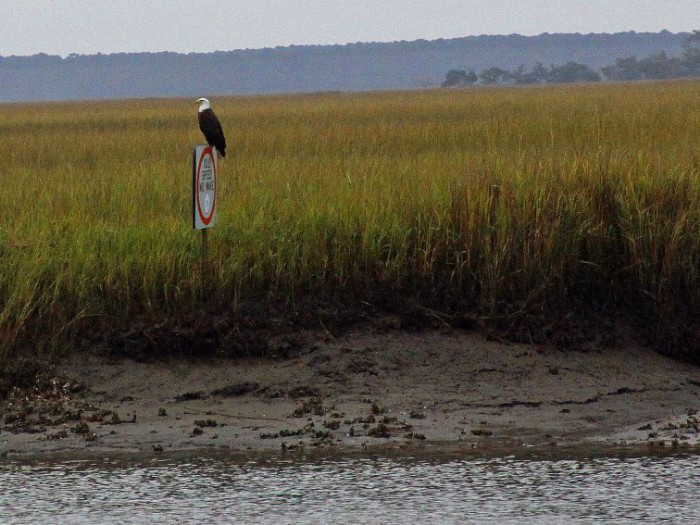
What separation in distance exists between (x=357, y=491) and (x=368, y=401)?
5.10ft

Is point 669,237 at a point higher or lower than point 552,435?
higher

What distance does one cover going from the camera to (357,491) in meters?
5.06

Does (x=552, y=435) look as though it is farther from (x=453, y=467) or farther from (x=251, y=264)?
(x=251, y=264)

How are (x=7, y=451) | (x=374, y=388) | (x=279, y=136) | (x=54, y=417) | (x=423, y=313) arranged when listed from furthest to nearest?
(x=279, y=136) < (x=423, y=313) < (x=374, y=388) < (x=54, y=417) < (x=7, y=451)

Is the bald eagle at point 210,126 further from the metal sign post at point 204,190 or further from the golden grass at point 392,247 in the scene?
the metal sign post at point 204,190

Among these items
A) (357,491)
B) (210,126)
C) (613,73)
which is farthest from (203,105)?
(613,73)

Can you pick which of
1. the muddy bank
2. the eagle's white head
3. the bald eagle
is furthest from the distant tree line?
the muddy bank

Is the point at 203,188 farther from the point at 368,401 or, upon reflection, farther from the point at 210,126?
the point at 210,126

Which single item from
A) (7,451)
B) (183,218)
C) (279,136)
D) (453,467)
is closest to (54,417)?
(7,451)

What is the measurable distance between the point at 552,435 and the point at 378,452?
35.5 inches

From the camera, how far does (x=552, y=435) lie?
605 centimetres

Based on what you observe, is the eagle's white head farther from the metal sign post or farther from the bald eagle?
the metal sign post

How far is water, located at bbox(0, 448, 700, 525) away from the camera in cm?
474

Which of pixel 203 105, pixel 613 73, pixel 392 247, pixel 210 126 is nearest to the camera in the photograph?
pixel 392 247
